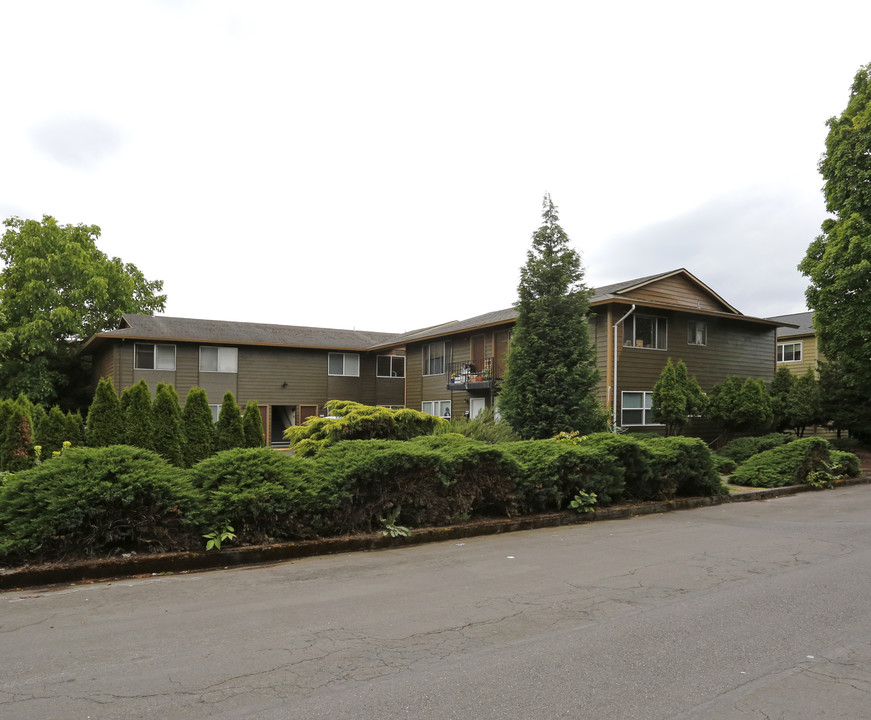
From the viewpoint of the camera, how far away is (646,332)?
71.3ft

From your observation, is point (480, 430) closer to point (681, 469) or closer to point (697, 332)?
point (681, 469)

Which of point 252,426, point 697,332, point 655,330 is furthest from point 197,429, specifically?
point 697,332

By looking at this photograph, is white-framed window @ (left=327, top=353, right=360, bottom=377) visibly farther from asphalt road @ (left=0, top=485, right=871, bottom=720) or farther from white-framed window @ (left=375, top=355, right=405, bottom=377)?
asphalt road @ (left=0, top=485, right=871, bottom=720)

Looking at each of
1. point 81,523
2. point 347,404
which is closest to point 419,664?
point 81,523

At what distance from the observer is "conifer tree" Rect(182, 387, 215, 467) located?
651 inches

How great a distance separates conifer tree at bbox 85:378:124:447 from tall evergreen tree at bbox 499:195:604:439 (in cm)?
930

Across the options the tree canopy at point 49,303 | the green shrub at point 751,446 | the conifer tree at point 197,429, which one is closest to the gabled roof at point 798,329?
the green shrub at point 751,446

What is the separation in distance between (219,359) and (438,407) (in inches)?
395

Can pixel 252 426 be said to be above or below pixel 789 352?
below

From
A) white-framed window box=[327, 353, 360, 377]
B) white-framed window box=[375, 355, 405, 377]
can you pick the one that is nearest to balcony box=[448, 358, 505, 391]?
white-framed window box=[375, 355, 405, 377]

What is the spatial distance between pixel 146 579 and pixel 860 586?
21.6 feet

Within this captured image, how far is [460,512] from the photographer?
8578 mm

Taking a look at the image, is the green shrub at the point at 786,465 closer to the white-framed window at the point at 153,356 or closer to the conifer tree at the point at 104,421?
the conifer tree at the point at 104,421

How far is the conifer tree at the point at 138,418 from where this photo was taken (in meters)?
15.6
